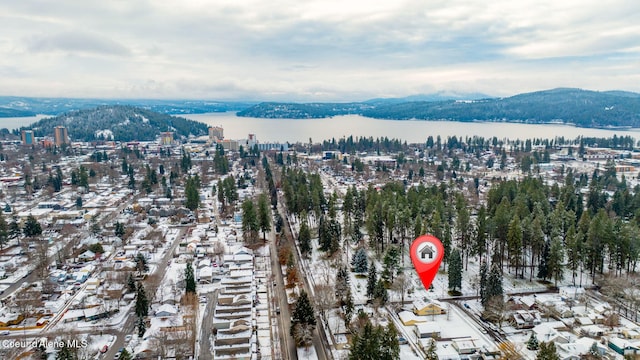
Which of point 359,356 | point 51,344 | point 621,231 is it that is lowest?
point 51,344

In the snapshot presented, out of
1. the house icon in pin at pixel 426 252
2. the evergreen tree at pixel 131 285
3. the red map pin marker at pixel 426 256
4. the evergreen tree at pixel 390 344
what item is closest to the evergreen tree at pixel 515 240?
the red map pin marker at pixel 426 256

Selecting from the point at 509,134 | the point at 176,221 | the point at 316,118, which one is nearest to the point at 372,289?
the point at 176,221

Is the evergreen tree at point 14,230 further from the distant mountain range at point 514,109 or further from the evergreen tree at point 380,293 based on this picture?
the distant mountain range at point 514,109

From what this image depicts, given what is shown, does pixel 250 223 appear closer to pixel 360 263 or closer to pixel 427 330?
pixel 360 263

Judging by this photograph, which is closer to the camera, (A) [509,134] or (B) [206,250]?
(B) [206,250]

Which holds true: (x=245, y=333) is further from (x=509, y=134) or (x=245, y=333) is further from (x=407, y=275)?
(x=509, y=134)

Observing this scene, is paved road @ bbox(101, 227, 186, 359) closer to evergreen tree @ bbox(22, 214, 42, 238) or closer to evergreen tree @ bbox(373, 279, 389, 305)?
evergreen tree @ bbox(373, 279, 389, 305)

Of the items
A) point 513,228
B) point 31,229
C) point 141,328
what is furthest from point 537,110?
point 141,328
